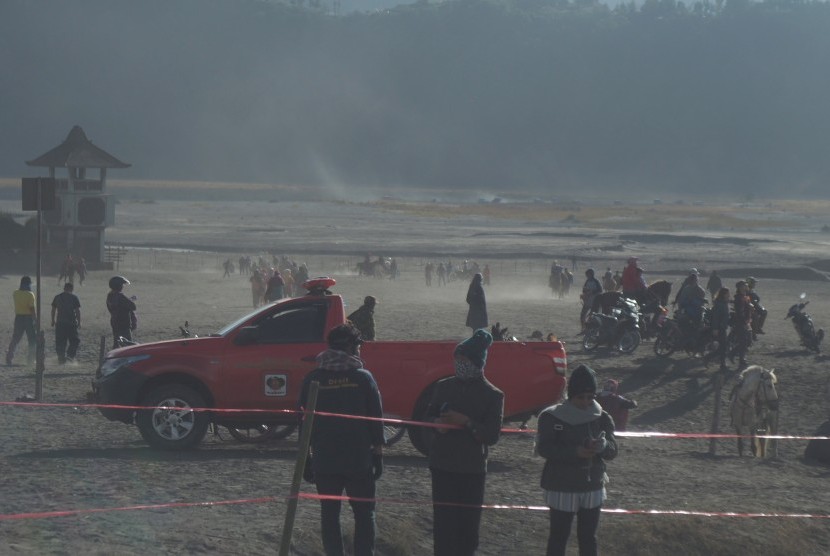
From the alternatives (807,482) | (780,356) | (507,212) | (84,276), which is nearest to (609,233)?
(507,212)

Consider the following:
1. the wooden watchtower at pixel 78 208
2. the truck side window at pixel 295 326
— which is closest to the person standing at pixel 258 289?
the wooden watchtower at pixel 78 208

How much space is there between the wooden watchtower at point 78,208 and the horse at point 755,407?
118ft

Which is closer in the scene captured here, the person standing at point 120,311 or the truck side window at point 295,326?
the truck side window at point 295,326

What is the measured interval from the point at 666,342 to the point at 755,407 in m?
7.61

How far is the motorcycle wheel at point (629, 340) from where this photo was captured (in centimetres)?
2166

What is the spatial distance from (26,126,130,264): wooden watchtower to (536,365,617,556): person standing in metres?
41.2

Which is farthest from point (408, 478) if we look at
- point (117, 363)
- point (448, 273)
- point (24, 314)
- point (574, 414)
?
point (448, 273)

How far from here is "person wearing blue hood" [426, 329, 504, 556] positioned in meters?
6.60

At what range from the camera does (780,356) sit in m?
21.6

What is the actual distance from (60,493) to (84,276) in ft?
109

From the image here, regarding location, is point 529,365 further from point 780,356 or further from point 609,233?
point 609,233

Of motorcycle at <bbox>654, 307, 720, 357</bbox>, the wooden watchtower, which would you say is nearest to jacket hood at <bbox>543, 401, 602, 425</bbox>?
motorcycle at <bbox>654, 307, 720, 357</bbox>

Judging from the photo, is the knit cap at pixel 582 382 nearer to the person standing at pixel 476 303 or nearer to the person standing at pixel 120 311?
the person standing at pixel 120 311

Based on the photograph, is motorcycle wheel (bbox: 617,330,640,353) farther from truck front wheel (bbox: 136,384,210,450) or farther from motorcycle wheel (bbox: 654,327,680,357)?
truck front wheel (bbox: 136,384,210,450)
